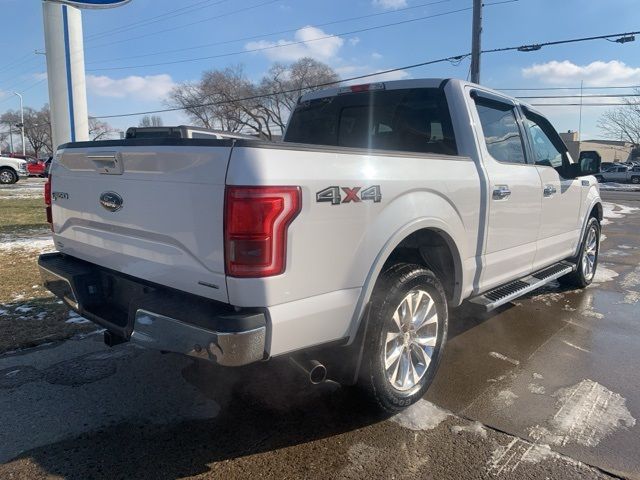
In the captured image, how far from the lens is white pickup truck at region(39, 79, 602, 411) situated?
225 cm

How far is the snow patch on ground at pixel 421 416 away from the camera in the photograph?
3051 mm

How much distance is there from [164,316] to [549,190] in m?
3.73

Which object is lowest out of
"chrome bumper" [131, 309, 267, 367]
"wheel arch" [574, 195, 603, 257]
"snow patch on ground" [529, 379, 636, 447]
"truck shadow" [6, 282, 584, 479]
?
"snow patch on ground" [529, 379, 636, 447]

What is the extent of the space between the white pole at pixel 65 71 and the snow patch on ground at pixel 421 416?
775cm

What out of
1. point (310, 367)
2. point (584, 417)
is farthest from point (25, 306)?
point (584, 417)

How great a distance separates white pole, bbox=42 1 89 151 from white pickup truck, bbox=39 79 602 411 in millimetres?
6105

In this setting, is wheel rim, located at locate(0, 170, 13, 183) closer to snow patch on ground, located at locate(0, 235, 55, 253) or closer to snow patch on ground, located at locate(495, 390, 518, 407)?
snow patch on ground, located at locate(0, 235, 55, 253)

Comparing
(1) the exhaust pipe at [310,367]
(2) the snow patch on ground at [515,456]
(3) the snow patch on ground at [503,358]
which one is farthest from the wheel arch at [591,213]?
(1) the exhaust pipe at [310,367]

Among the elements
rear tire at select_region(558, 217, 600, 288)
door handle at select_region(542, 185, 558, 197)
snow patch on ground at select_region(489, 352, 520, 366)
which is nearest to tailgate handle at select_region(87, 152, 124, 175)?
snow patch on ground at select_region(489, 352, 520, 366)

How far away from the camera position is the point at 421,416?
124 inches

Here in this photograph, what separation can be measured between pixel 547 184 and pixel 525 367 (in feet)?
5.64

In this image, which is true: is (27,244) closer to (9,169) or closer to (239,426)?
(239,426)

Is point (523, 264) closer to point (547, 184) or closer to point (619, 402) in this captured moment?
point (547, 184)

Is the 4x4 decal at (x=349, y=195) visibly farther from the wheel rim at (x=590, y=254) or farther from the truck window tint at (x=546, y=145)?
the wheel rim at (x=590, y=254)
